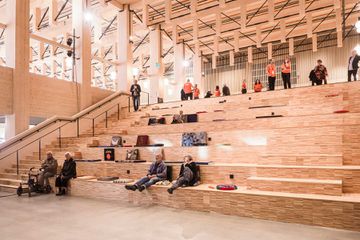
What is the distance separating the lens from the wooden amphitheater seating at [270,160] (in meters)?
5.21

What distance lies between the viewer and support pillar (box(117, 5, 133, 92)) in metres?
15.5

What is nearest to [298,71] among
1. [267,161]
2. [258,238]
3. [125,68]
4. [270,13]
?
[270,13]

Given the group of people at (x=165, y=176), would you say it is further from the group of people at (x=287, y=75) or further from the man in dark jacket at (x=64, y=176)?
the group of people at (x=287, y=75)

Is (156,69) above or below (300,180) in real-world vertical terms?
above

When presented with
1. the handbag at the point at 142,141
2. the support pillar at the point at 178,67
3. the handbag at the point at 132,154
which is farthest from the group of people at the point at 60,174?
the support pillar at the point at 178,67

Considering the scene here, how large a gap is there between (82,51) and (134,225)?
10.1m

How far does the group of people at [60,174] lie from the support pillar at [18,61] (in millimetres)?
2890

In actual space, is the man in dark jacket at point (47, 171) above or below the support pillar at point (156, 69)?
below

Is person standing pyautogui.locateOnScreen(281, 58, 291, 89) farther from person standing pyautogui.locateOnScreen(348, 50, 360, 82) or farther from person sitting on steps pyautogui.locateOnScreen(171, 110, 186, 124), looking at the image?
person sitting on steps pyautogui.locateOnScreen(171, 110, 186, 124)

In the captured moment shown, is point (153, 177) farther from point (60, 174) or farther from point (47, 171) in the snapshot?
point (47, 171)

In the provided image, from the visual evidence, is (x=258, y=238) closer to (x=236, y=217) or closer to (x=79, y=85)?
(x=236, y=217)

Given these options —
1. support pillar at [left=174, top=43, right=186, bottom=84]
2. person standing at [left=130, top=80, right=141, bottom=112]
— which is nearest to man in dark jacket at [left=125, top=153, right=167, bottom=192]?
person standing at [left=130, top=80, right=141, bottom=112]

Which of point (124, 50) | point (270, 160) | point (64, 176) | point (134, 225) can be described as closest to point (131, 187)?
point (134, 225)

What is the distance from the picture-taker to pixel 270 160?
667 cm
